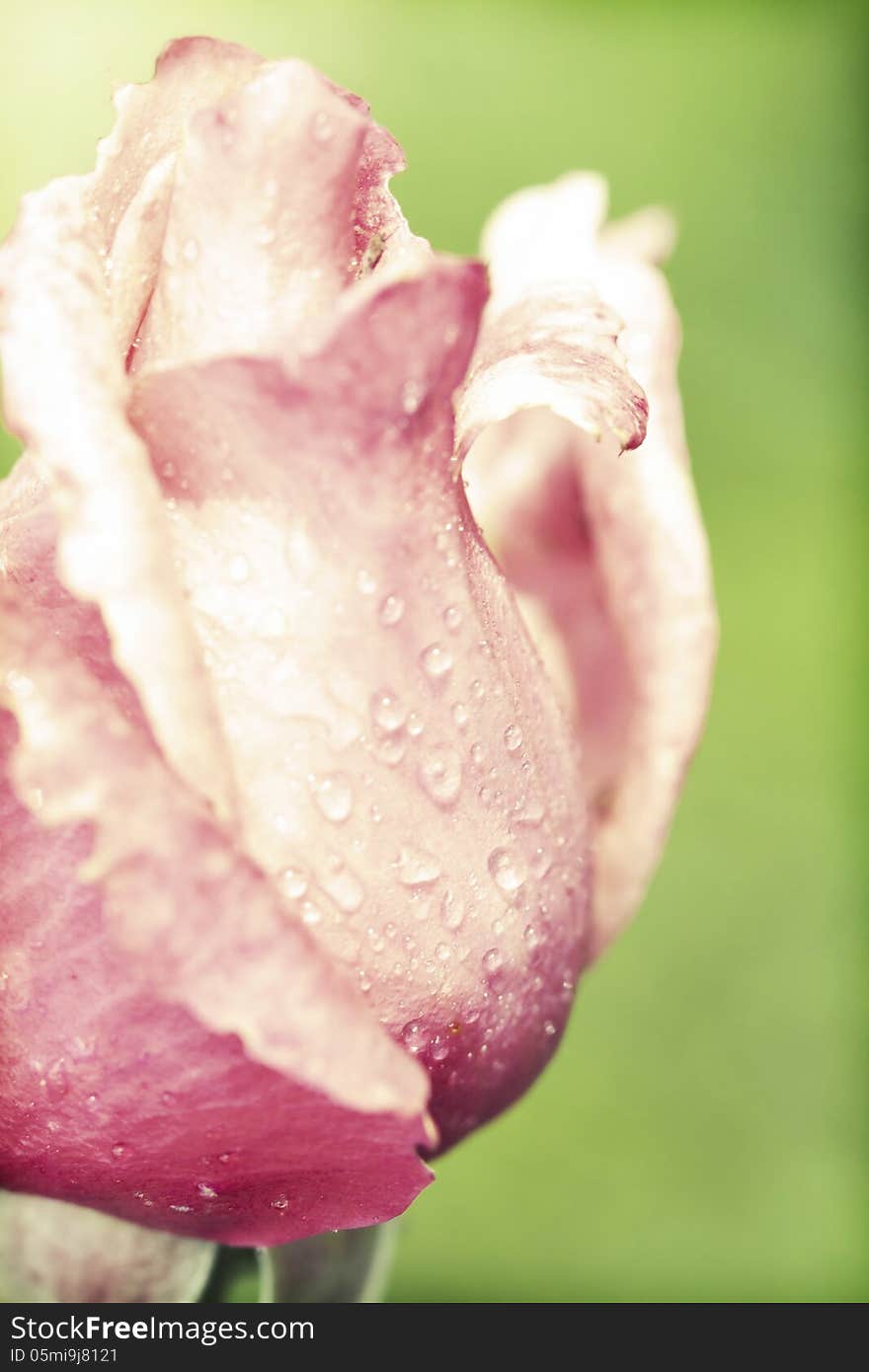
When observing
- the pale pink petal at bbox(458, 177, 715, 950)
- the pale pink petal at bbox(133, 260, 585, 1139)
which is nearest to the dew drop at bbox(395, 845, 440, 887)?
the pale pink petal at bbox(133, 260, 585, 1139)

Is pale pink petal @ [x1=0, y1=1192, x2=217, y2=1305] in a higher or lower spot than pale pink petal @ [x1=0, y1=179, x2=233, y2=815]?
lower

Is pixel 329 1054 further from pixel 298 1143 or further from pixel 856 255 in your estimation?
pixel 856 255

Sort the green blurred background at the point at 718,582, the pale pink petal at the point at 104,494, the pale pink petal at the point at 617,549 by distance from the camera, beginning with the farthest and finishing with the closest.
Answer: the green blurred background at the point at 718,582 → the pale pink petal at the point at 617,549 → the pale pink petal at the point at 104,494

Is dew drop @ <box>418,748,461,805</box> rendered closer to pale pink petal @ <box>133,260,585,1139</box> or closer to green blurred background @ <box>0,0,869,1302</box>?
pale pink petal @ <box>133,260,585,1139</box>

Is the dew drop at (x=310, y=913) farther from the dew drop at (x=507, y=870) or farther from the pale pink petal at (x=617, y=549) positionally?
the pale pink petal at (x=617, y=549)

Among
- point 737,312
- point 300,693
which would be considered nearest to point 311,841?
point 300,693

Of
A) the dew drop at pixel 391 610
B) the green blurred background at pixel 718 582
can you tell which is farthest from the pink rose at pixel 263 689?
the green blurred background at pixel 718 582
